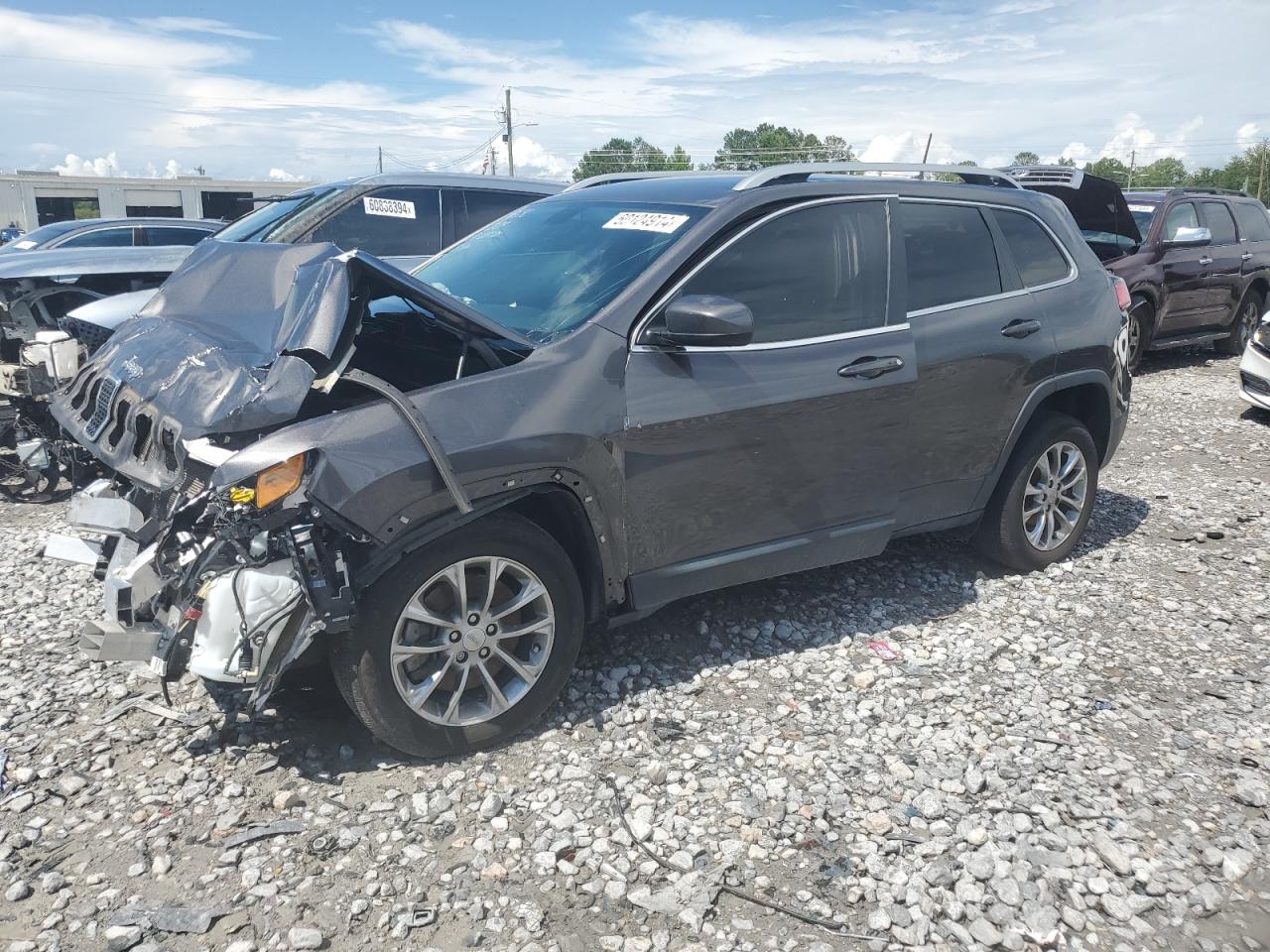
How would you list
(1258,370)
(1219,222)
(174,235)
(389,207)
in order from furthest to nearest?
(174,235) < (1219,222) < (1258,370) < (389,207)

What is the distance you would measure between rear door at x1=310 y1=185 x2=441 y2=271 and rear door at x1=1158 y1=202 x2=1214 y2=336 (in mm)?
8200

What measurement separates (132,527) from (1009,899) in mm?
3093

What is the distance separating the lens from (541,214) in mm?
4684

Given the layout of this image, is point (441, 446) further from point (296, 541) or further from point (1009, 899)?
point (1009, 899)

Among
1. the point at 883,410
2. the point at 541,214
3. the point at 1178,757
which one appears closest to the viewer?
the point at 1178,757

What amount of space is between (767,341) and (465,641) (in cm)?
171

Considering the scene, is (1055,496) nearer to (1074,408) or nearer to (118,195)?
(1074,408)

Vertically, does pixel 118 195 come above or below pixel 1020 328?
above

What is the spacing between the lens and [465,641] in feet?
11.0

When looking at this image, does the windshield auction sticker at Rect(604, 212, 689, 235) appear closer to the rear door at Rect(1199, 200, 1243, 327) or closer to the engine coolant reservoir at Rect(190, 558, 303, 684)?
the engine coolant reservoir at Rect(190, 558, 303, 684)

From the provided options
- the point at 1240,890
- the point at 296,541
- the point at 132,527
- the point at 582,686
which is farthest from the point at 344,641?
the point at 1240,890

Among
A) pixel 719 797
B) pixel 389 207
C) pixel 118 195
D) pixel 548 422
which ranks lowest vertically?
pixel 719 797

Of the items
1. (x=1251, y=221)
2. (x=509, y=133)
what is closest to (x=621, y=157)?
(x=509, y=133)

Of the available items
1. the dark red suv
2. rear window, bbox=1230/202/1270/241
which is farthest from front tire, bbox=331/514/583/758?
rear window, bbox=1230/202/1270/241
